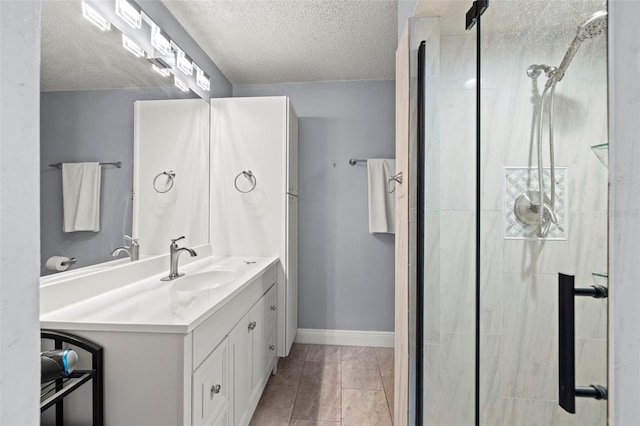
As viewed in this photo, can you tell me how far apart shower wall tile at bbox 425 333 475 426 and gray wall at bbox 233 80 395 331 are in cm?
176

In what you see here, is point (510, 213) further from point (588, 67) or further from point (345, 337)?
point (345, 337)

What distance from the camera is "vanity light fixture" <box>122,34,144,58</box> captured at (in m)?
1.64

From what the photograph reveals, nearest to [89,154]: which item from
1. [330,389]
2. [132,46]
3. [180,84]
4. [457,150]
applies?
[132,46]

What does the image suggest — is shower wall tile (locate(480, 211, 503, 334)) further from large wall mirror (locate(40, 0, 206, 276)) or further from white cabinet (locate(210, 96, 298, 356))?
white cabinet (locate(210, 96, 298, 356))

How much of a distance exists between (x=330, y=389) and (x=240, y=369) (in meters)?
0.91

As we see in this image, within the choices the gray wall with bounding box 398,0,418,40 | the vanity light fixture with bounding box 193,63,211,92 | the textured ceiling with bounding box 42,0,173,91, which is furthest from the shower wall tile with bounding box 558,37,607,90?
the vanity light fixture with bounding box 193,63,211,92

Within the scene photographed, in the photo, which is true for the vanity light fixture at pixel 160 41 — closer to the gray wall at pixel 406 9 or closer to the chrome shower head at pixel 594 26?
the gray wall at pixel 406 9

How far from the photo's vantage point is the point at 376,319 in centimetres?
314

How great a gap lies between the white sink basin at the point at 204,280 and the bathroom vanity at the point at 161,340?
2cm

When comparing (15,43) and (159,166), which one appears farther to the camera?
(159,166)

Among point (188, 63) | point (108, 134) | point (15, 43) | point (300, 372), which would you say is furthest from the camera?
point (300, 372)

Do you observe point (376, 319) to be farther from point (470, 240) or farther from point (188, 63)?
point (188, 63)

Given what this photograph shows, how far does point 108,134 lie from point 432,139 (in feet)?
4.56

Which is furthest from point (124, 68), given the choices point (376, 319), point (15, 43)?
point (376, 319)
